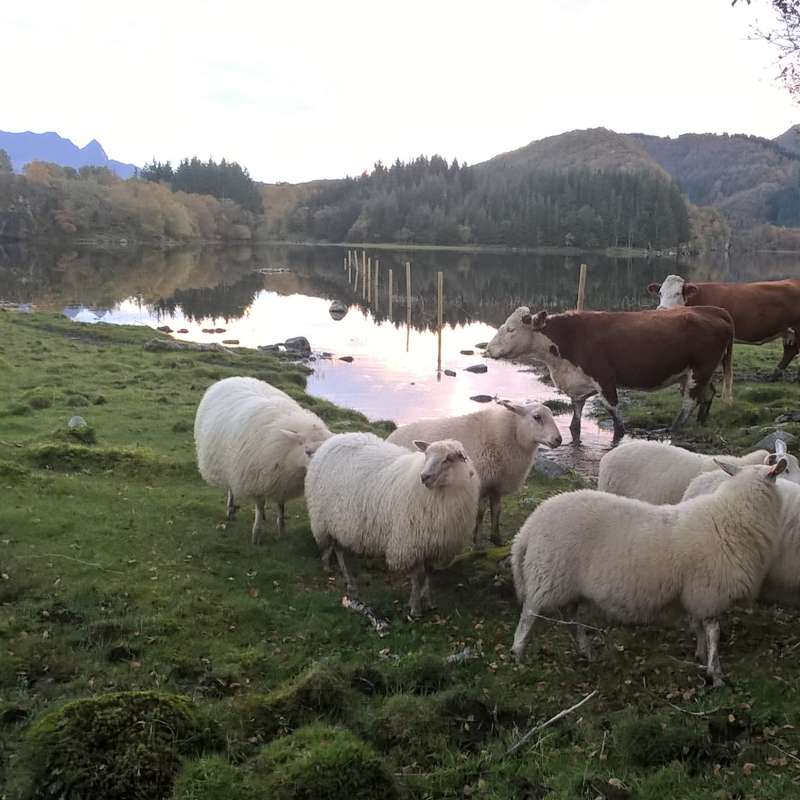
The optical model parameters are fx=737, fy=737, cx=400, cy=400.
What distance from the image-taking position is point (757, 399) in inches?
687

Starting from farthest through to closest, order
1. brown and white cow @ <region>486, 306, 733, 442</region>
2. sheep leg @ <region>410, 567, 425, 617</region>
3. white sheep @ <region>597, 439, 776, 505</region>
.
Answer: brown and white cow @ <region>486, 306, 733, 442</region>, white sheep @ <region>597, 439, 776, 505</region>, sheep leg @ <region>410, 567, 425, 617</region>

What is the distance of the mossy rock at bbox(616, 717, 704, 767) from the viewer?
4.82 metres

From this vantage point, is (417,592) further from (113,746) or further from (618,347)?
(618,347)

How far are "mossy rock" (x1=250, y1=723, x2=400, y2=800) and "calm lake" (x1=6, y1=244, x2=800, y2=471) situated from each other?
1032 centimetres

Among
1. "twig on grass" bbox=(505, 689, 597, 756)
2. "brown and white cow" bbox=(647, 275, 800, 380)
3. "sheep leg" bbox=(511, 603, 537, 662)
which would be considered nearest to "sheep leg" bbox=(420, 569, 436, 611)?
"sheep leg" bbox=(511, 603, 537, 662)

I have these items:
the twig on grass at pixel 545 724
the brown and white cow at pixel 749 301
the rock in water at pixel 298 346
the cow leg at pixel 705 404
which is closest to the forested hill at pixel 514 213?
the rock in water at pixel 298 346

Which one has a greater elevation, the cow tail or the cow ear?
the cow ear

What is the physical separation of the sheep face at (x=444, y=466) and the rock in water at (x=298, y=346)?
78.2 ft

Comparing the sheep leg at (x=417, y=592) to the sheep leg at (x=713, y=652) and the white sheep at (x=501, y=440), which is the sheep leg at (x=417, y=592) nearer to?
the white sheep at (x=501, y=440)

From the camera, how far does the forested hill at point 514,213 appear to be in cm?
14338

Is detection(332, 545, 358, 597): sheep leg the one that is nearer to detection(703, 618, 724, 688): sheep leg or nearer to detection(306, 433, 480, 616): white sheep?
detection(306, 433, 480, 616): white sheep

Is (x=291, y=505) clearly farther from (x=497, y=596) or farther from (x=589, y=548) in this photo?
(x=589, y=548)

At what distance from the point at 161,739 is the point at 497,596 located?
12.8ft

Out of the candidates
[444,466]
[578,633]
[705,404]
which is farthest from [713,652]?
[705,404]
